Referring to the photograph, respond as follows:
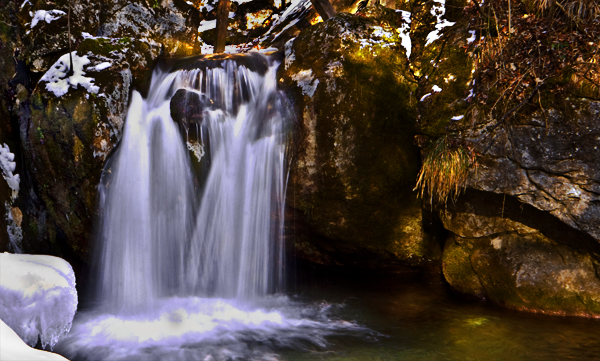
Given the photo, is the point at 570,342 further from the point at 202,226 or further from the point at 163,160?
the point at 163,160

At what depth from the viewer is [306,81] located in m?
5.38

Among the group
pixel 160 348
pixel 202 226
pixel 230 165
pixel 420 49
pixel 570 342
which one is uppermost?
pixel 420 49

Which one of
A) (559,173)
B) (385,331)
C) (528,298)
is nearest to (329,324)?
(385,331)

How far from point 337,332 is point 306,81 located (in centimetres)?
317

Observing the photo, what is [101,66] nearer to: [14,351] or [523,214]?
[14,351]

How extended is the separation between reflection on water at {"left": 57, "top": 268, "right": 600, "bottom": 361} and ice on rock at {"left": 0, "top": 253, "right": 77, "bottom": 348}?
3.31 ft

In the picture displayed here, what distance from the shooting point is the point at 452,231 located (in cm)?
495

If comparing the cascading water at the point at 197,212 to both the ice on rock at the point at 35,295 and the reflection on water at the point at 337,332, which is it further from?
the ice on rock at the point at 35,295

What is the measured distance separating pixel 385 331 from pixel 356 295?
44.6 inches

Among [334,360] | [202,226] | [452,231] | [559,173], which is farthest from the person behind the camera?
[202,226]

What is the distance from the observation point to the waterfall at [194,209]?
17.3ft

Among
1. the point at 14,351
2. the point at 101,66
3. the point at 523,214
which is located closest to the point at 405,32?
the point at 523,214

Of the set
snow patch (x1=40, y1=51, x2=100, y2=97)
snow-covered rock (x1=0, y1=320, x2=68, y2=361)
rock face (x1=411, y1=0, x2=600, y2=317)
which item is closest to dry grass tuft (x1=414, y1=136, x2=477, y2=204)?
rock face (x1=411, y1=0, x2=600, y2=317)

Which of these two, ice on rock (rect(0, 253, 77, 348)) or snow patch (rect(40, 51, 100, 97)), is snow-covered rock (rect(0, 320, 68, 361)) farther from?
snow patch (rect(40, 51, 100, 97))
